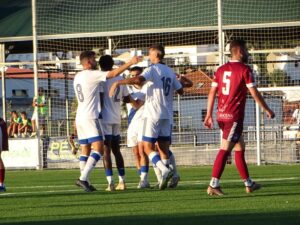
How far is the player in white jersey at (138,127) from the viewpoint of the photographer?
16.6 metres

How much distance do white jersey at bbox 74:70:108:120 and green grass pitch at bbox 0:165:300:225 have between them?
1220 millimetres

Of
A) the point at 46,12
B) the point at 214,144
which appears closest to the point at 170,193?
the point at 214,144

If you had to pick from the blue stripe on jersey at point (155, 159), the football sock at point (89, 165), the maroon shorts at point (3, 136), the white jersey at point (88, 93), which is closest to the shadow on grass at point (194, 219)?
the blue stripe on jersey at point (155, 159)

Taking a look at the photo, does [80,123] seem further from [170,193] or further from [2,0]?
[2,0]

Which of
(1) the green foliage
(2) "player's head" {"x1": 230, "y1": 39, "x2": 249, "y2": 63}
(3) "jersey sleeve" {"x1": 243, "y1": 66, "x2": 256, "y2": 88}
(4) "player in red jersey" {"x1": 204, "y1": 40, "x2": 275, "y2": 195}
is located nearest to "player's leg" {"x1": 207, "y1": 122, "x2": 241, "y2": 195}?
(4) "player in red jersey" {"x1": 204, "y1": 40, "x2": 275, "y2": 195}

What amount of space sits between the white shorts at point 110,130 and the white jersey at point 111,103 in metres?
0.07

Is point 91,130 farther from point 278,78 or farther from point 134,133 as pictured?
point 278,78

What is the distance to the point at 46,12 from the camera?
1267 inches

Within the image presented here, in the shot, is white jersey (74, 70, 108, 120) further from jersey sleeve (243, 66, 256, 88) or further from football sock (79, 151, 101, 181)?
jersey sleeve (243, 66, 256, 88)

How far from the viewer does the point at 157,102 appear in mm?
15891

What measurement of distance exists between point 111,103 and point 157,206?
15.7 ft

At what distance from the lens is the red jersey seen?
45.6 ft

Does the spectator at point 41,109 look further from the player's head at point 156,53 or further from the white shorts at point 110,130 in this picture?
the player's head at point 156,53

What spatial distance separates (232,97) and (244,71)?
383 mm
